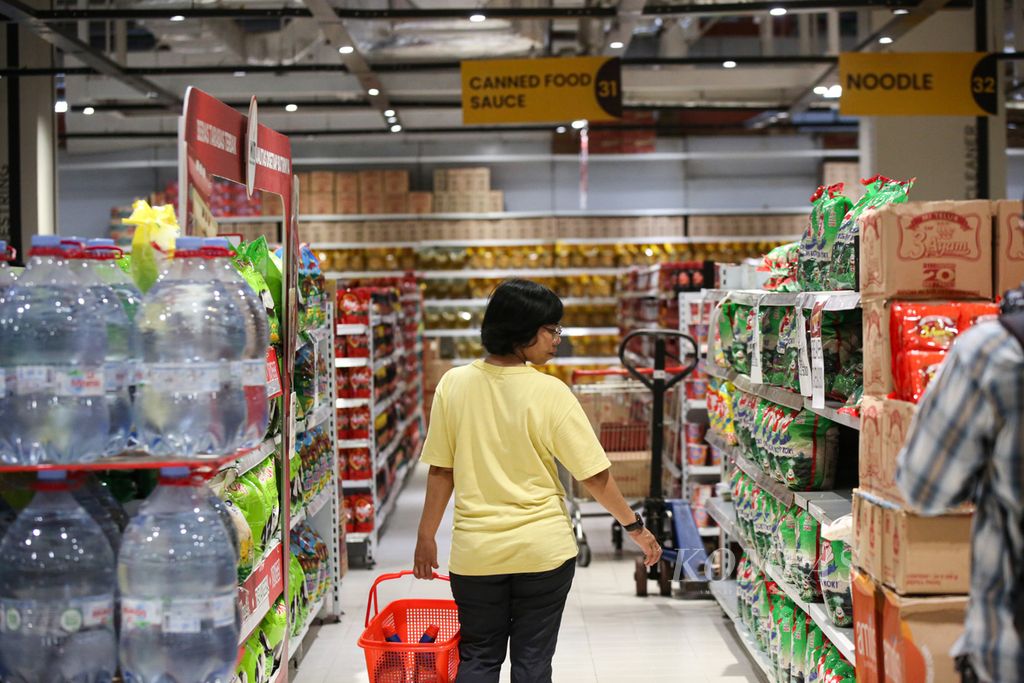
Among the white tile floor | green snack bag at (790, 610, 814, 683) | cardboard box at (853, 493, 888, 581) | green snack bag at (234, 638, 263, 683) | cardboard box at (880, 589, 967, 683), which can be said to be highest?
cardboard box at (853, 493, 888, 581)

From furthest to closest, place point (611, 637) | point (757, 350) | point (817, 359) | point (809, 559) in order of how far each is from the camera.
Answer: point (611, 637)
point (757, 350)
point (809, 559)
point (817, 359)

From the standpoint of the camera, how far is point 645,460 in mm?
7215

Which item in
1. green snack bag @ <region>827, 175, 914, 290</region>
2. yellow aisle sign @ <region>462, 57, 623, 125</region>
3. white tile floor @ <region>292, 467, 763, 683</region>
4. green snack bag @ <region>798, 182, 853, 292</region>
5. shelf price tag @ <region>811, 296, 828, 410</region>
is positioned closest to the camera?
green snack bag @ <region>827, 175, 914, 290</region>

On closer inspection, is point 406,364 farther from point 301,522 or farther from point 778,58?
point 301,522

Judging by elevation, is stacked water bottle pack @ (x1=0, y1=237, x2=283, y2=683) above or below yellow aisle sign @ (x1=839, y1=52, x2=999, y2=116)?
below

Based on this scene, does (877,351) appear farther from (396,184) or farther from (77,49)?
(396,184)

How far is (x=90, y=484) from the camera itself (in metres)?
2.30

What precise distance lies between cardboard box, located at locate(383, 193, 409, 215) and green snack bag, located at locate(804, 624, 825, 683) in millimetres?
11306

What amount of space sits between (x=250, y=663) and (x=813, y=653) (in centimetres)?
196

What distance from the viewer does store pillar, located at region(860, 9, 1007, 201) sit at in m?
9.21

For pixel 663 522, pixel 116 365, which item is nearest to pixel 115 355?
pixel 116 365

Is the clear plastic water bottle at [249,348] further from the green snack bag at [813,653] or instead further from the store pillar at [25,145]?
the store pillar at [25,145]

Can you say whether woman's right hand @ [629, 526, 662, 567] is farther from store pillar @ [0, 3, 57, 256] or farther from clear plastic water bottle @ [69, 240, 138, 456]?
store pillar @ [0, 3, 57, 256]

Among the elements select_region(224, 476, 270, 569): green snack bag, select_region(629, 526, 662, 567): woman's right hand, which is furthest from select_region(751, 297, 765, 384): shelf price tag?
select_region(224, 476, 270, 569): green snack bag
